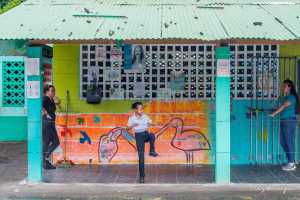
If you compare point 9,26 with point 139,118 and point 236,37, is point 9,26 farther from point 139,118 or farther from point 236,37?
point 236,37

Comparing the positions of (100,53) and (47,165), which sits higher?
(100,53)

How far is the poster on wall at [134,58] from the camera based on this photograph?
11180 millimetres

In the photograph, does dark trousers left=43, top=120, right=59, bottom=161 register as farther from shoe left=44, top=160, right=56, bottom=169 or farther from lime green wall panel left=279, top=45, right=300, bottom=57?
lime green wall panel left=279, top=45, right=300, bottom=57

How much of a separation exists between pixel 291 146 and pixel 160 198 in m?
3.29

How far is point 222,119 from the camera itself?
9266 millimetres

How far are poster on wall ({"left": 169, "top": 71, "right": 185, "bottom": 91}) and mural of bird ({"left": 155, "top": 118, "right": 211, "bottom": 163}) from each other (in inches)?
24.1

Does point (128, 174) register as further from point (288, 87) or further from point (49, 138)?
point (288, 87)

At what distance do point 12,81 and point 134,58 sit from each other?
16.1 feet

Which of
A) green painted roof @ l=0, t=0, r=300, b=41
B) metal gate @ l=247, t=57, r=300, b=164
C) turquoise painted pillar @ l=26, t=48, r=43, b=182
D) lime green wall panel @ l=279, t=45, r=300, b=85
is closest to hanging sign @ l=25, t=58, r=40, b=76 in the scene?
turquoise painted pillar @ l=26, t=48, r=43, b=182

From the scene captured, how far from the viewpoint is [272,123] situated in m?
11.1

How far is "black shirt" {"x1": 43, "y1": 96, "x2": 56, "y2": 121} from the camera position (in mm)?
10297

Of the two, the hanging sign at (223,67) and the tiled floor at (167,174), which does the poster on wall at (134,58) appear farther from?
the hanging sign at (223,67)

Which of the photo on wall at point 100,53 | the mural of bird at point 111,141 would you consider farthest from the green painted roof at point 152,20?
the mural of bird at point 111,141

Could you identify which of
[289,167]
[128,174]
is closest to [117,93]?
[128,174]
